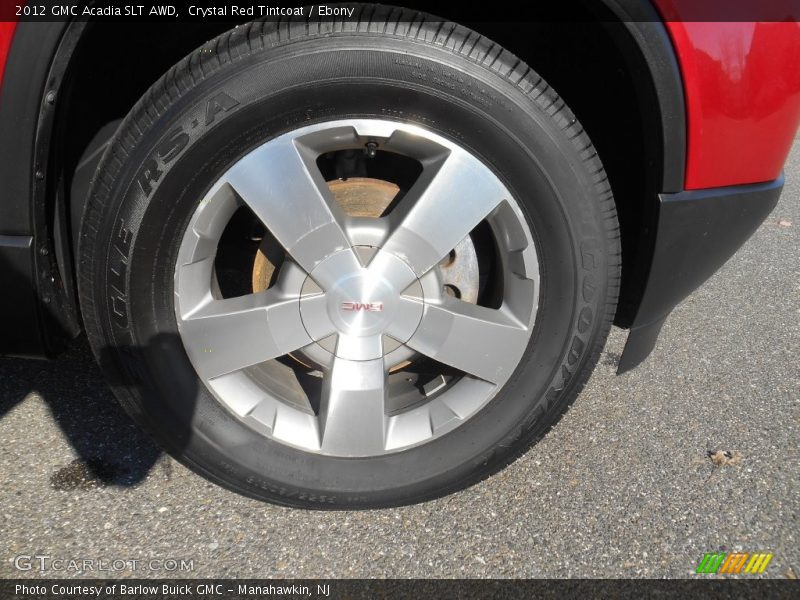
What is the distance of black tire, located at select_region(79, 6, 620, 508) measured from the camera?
4.60ft

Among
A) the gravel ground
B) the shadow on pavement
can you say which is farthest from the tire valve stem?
the shadow on pavement

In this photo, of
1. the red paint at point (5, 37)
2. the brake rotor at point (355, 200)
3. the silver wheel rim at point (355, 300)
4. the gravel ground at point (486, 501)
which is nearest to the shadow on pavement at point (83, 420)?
the gravel ground at point (486, 501)

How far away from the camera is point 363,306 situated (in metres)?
1.58

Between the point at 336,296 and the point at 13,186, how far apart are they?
2.57 ft

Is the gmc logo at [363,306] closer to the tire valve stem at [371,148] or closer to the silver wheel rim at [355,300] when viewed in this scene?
the silver wheel rim at [355,300]

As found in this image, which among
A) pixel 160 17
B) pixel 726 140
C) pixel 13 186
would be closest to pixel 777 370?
pixel 726 140

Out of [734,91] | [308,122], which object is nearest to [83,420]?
[308,122]

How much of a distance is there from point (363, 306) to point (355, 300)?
0.03 m

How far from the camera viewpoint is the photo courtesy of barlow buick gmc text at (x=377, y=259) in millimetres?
1406

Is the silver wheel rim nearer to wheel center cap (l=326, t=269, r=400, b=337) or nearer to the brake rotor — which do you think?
wheel center cap (l=326, t=269, r=400, b=337)

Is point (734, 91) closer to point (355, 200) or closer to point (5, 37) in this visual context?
point (355, 200)

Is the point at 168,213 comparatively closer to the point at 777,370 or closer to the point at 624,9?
the point at 624,9

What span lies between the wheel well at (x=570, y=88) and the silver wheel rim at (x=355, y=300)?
1.10 ft

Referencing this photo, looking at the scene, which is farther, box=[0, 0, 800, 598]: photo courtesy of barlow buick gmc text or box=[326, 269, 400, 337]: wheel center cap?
box=[326, 269, 400, 337]: wheel center cap
